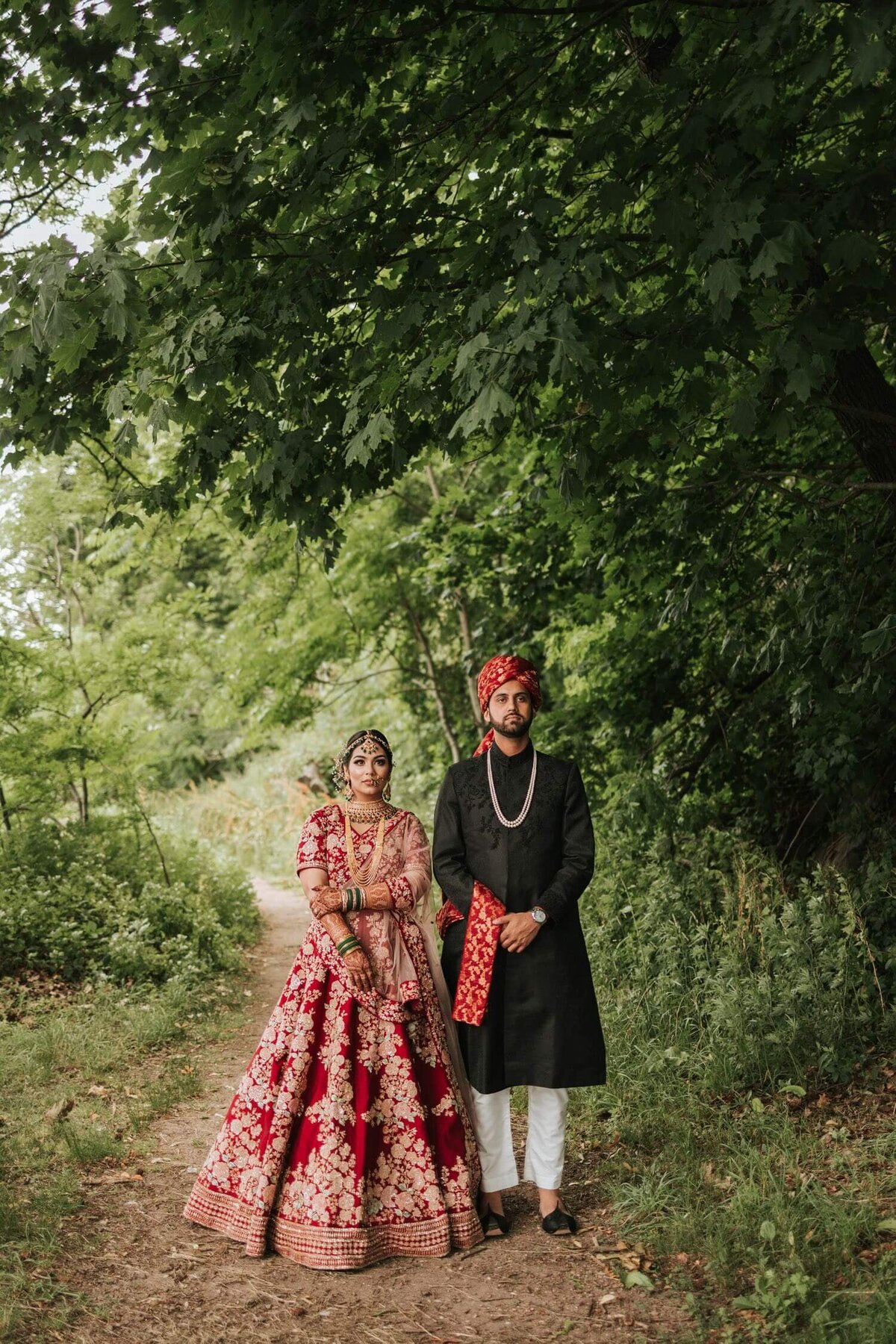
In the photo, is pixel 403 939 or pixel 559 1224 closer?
pixel 559 1224

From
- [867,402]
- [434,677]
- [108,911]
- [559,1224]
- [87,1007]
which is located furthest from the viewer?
[434,677]

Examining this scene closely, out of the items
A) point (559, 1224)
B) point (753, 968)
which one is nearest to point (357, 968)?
point (559, 1224)

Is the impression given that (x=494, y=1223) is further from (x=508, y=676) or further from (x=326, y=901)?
(x=508, y=676)

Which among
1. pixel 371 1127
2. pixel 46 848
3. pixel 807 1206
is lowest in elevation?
pixel 807 1206

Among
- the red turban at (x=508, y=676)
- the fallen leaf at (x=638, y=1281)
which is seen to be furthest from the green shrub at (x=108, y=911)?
Answer: the fallen leaf at (x=638, y=1281)

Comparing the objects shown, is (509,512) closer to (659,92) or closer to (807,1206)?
(659,92)

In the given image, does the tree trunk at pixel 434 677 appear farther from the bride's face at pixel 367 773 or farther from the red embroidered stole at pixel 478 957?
the red embroidered stole at pixel 478 957

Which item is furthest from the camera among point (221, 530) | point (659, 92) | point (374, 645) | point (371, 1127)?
point (374, 645)

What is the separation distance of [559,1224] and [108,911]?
5190 millimetres

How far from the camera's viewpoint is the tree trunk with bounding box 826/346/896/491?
490 cm

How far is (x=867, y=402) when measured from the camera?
496 cm

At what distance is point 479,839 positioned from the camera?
4254 mm

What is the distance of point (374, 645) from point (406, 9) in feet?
29.2

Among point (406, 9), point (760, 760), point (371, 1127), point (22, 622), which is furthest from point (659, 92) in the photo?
point (22, 622)
